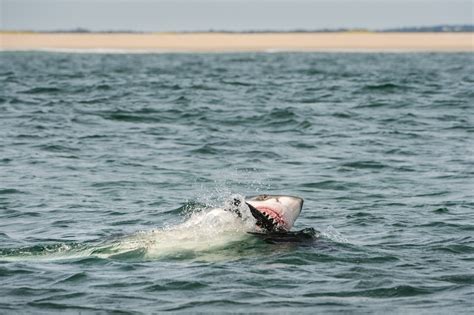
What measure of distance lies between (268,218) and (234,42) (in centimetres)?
13492

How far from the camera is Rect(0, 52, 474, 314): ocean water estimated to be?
11.5m

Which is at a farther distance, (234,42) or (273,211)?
(234,42)

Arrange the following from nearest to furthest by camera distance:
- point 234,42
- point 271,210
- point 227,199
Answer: point 271,210, point 227,199, point 234,42

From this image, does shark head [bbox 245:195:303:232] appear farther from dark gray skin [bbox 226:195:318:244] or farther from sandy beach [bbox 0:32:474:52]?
sandy beach [bbox 0:32:474:52]

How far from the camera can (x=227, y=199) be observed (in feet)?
51.0

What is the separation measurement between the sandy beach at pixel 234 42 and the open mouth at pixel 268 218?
110 metres

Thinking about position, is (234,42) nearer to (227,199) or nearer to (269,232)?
(227,199)

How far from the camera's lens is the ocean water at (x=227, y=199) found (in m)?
11.5

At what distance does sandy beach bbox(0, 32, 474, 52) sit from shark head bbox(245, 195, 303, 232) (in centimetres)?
10998

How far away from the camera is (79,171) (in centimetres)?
2098

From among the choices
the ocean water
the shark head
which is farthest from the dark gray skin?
the ocean water

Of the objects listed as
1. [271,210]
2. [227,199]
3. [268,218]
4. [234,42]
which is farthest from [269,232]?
[234,42]

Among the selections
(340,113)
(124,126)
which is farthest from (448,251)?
(340,113)

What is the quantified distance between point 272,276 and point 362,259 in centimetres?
158
